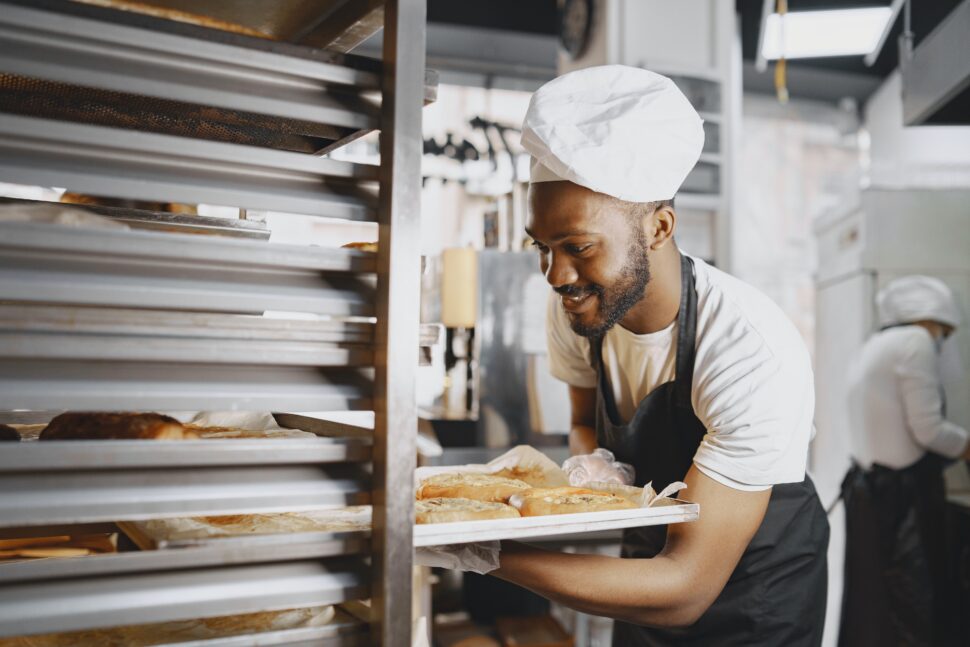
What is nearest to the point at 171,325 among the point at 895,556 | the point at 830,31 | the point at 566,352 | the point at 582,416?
the point at 566,352

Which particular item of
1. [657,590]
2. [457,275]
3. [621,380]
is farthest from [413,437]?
[457,275]

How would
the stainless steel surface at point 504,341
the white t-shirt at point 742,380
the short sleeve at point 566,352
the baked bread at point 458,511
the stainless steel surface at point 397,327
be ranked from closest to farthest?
the stainless steel surface at point 397,327 → the baked bread at point 458,511 → the white t-shirt at point 742,380 → the short sleeve at point 566,352 → the stainless steel surface at point 504,341

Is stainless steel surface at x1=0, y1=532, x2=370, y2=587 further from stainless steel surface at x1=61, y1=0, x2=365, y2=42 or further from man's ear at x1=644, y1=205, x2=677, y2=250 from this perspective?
man's ear at x1=644, y1=205, x2=677, y2=250

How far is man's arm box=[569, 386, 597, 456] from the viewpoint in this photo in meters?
2.02

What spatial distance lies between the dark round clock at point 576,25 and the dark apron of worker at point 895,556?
2757 mm

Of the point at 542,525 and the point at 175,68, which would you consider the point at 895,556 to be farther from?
the point at 175,68

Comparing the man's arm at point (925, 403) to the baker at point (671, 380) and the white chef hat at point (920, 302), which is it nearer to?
the white chef hat at point (920, 302)

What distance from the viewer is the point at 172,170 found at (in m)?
0.81

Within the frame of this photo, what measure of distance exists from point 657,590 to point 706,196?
3.18 meters

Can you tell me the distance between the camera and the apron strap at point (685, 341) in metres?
1.54

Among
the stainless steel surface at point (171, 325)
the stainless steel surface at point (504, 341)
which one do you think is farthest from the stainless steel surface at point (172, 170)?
the stainless steel surface at point (504, 341)

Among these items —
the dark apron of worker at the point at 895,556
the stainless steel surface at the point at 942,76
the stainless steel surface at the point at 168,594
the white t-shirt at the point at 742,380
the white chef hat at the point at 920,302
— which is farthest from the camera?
the white chef hat at the point at 920,302

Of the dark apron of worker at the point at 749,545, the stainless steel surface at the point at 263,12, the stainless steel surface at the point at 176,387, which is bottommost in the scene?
the dark apron of worker at the point at 749,545

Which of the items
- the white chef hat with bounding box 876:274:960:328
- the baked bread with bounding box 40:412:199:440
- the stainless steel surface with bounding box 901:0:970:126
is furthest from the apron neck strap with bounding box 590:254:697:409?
the white chef hat with bounding box 876:274:960:328
